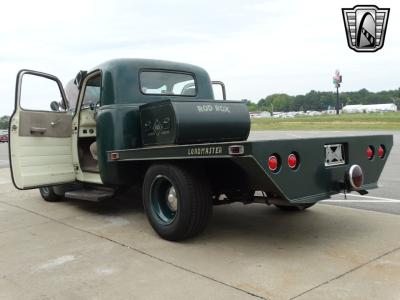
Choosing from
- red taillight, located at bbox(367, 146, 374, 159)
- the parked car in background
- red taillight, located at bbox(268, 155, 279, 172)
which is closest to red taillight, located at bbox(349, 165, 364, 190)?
red taillight, located at bbox(367, 146, 374, 159)

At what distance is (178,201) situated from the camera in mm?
4512

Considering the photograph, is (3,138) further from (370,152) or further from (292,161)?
(292,161)

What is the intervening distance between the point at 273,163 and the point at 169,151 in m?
1.09

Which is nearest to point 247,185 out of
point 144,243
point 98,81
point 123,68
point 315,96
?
point 144,243

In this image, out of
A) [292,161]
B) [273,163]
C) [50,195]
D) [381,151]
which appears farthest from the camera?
[50,195]

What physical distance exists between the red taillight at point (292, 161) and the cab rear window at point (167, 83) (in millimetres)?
2538

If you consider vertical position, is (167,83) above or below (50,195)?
above

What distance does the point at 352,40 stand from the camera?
12344 millimetres

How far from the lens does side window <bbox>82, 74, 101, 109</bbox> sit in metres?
6.31

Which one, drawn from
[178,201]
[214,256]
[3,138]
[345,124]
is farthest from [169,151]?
[345,124]

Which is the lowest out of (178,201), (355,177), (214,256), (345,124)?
(345,124)

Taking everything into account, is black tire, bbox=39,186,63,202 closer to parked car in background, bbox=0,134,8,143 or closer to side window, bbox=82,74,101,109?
side window, bbox=82,74,101,109

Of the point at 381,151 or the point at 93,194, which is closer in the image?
the point at 381,151

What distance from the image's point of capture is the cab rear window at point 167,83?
6.05 m
